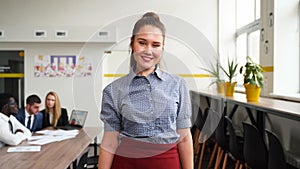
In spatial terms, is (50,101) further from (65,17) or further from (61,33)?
(65,17)

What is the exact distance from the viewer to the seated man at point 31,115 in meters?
3.88

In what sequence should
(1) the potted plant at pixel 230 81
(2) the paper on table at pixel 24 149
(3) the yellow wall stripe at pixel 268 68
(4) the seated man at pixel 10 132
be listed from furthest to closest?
1. (1) the potted plant at pixel 230 81
2. (3) the yellow wall stripe at pixel 268 68
3. (4) the seated man at pixel 10 132
4. (2) the paper on table at pixel 24 149

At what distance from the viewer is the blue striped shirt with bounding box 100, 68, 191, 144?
1.07 metres

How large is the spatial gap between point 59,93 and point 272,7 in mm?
3767

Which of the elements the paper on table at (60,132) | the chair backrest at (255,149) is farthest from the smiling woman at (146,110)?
the paper on table at (60,132)

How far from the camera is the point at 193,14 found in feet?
20.3

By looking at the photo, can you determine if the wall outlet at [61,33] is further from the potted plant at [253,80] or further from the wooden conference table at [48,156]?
the potted plant at [253,80]

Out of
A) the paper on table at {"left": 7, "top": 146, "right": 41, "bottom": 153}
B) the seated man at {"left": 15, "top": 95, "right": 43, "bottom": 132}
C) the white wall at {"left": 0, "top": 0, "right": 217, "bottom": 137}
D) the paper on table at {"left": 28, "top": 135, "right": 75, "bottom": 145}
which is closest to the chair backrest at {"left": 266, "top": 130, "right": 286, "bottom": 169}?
the paper on table at {"left": 7, "top": 146, "right": 41, "bottom": 153}

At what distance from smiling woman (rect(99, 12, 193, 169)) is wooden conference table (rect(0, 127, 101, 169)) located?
685 millimetres

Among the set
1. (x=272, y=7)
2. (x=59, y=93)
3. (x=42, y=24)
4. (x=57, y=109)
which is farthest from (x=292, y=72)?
(x=42, y=24)

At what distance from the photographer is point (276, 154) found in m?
1.97

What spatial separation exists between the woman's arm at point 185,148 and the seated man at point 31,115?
302cm

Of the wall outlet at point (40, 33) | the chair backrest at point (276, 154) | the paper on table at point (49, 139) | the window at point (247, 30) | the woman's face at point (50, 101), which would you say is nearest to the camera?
the chair backrest at point (276, 154)

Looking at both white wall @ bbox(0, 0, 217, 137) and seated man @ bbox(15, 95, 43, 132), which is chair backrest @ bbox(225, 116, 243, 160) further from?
white wall @ bbox(0, 0, 217, 137)
